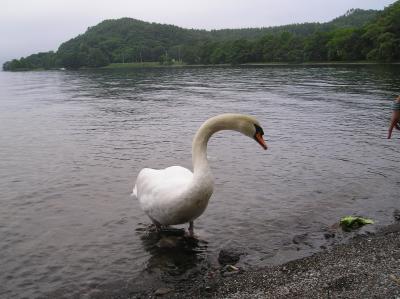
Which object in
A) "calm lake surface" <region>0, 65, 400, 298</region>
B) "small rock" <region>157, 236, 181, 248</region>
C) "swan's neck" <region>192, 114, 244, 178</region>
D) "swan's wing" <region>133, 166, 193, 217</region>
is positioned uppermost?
"swan's neck" <region>192, 114, 244, 178</region>

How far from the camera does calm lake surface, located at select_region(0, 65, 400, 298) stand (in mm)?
9422

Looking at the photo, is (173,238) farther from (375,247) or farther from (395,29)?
(395,29)

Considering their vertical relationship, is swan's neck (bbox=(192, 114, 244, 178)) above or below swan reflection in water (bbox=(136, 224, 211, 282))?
above

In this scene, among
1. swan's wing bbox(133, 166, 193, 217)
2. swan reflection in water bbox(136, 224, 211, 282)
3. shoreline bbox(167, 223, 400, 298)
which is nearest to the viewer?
shoreline bbox(167, 223, 400, 298)

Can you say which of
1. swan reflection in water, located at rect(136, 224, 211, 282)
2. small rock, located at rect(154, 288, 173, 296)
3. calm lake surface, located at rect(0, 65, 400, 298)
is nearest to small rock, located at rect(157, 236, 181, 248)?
swan reflection in water, located at rect(136, 224, 211, 282)

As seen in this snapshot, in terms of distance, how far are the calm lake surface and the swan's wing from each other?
1.12 meters

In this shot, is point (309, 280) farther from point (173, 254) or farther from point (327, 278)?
point (173, 254)

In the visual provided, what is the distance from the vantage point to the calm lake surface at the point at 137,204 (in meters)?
9.42

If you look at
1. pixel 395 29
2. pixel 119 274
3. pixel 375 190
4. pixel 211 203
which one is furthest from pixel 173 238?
pixel 395 29

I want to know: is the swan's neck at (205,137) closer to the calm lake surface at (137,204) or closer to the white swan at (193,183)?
the white swan at (193,183)

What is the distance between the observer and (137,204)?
1321cm

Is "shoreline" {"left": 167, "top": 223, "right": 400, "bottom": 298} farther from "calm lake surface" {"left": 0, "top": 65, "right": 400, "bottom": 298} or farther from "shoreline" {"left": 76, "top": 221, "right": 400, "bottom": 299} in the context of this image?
"calm lake surface" {"left": 0, "top": 65, "right": 400, "bottom": 298}

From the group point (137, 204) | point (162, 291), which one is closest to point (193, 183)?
point (162, 291)

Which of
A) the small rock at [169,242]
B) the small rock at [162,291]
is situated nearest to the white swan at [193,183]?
the small rock at [169,242]
